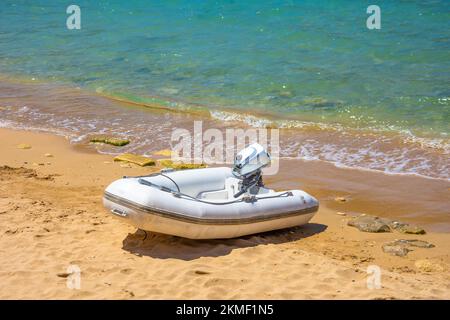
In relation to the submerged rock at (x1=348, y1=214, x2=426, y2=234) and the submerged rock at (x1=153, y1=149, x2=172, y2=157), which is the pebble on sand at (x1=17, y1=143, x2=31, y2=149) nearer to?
the submerged rock at (x1=153, y1=149, x2=172, y2=157)

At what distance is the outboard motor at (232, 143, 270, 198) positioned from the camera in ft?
25.1

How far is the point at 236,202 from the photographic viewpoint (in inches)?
283

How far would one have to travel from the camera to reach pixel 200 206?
22.6 feet

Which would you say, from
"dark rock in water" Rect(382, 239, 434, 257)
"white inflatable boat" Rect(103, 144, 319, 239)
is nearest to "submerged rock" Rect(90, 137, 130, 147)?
"white inflatable boat" Rect(103, 144, 319, 239)

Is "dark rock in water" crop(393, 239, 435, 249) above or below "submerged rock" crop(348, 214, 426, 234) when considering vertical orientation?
below

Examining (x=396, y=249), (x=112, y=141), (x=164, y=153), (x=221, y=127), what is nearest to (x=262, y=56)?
(x=221, y=127)

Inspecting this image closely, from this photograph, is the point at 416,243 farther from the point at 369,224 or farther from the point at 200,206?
the point at 200,206

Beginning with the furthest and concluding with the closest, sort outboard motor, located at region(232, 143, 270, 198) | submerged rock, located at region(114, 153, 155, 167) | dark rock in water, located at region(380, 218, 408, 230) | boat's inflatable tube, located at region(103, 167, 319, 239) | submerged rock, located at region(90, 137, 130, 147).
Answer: submerged rock, located at region(90, 137, 130, 147) < submerged rock, located at region(114, 153, 155, 167) < dark rock in water, located at region(380, 218, 408, 230) < outboard motor, located at region(232, 143, 270, 198) < boat's inflatable tube, located at region(103, 167, 319, 239)

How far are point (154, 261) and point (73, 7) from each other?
20.6m

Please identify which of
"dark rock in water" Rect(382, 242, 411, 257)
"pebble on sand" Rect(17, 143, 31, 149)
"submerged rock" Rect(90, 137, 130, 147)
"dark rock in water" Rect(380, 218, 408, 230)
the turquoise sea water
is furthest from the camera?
the turquoise sea water

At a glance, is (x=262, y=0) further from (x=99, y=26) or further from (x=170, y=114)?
(x=170, y=114)

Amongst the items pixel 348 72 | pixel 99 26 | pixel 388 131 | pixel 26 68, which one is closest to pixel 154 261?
pixel 388 131

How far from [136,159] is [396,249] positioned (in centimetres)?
421

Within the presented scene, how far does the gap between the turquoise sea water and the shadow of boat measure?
5.24 m
